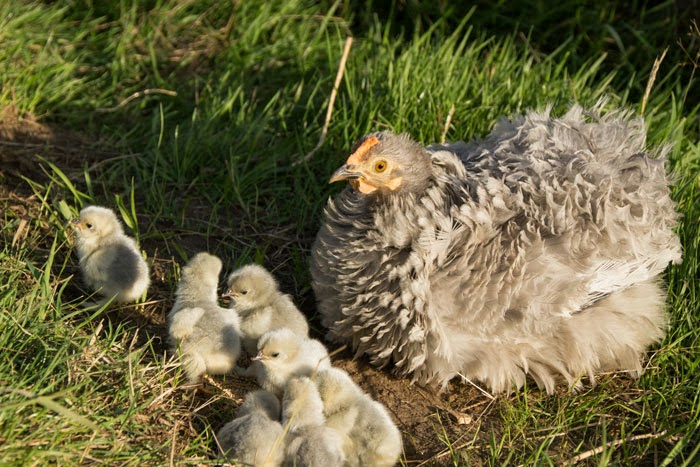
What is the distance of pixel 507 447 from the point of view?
12.0 feet

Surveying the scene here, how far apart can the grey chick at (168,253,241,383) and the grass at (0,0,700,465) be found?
0.12 m

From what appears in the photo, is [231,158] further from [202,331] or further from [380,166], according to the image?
[202,331]

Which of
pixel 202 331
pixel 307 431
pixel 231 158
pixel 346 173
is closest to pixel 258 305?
pixel 202 331

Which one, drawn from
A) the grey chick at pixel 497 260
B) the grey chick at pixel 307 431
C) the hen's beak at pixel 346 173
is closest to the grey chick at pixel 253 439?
the grey chick at pixel 307 431

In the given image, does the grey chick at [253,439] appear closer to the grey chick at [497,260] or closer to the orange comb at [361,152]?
the grey chick at [497,260]

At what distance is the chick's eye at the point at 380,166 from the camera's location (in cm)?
392

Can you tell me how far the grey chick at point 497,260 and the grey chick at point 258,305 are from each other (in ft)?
0.80

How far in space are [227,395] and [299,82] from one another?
2.73 metres

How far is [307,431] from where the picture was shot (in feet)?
10.7

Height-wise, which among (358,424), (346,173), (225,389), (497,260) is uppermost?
(346,173)

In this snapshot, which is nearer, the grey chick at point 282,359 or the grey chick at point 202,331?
the grey chick at point 282,359

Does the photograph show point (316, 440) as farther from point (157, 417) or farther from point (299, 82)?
point (299, 82)

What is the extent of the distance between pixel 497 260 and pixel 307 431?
3.92ft

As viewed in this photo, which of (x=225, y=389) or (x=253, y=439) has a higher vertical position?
(x=253, y=439)
